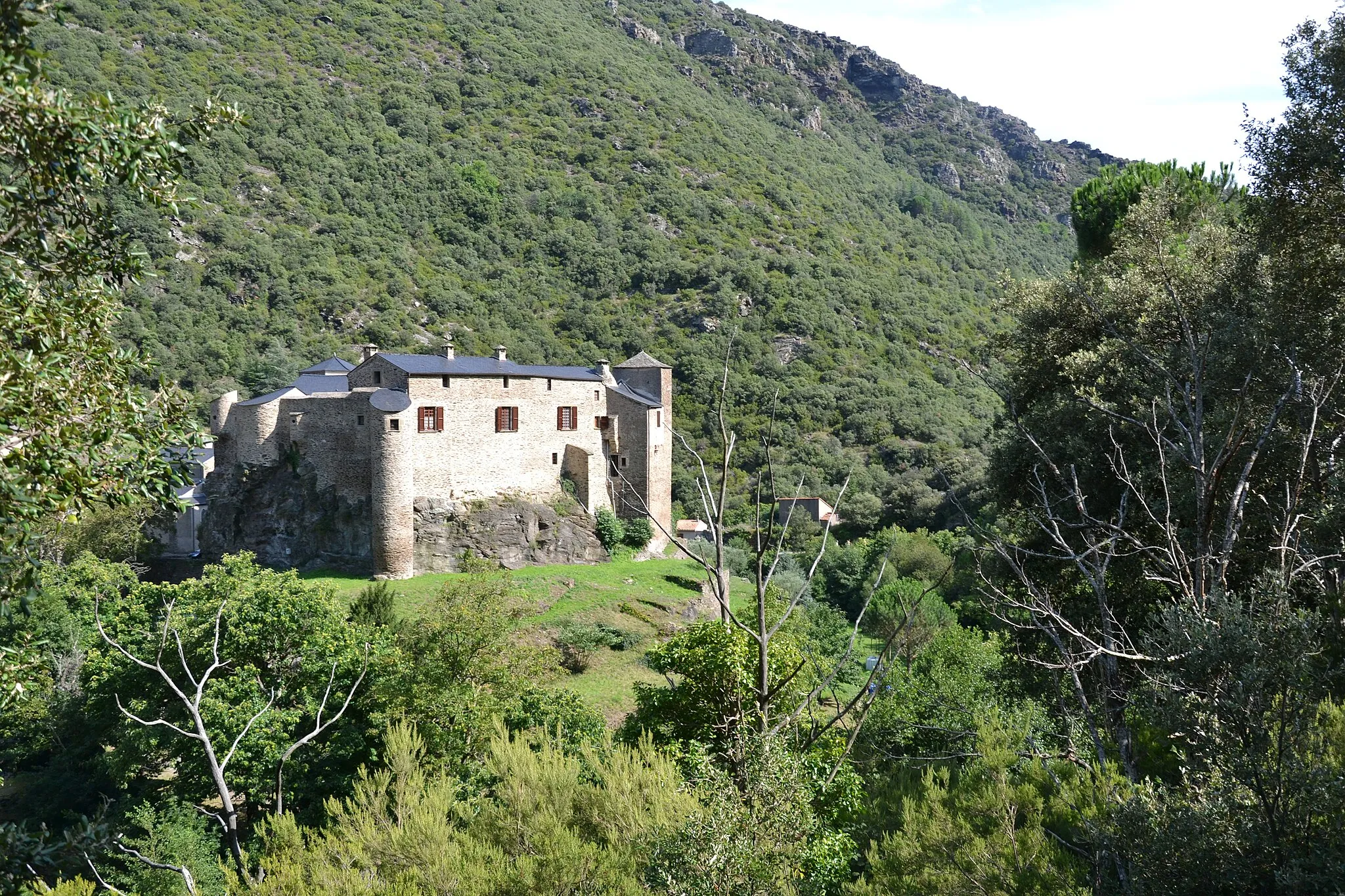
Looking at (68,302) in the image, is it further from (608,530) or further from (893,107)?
(893,107)

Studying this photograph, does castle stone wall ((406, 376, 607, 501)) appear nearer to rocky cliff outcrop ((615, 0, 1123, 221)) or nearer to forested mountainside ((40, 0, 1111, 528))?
forested mountainside ((40, 0, 1111, 528))

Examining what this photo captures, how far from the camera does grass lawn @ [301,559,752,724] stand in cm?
2748

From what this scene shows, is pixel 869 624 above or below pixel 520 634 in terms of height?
below

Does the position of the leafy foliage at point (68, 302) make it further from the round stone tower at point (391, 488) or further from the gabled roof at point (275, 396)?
the gabled roof at point (275, 396)

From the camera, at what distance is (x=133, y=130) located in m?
5.51

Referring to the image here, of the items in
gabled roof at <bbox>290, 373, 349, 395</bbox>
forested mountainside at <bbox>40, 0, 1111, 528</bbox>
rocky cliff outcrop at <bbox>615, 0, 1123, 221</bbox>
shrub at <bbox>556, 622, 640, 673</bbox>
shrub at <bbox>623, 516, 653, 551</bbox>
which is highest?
rocky cliff outcrop at <bbox>615, 0, 1123, 221</bbox>

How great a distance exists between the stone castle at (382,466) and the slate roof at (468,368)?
8 cm

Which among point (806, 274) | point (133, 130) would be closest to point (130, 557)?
point (133, 130)

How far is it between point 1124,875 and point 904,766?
8.42m

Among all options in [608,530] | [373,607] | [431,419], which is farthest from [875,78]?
[373,607]

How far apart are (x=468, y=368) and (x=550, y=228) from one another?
182 ft

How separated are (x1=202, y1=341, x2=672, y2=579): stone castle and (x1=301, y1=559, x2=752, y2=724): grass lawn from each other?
59.8 inches

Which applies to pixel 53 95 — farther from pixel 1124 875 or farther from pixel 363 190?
pixel 363 190

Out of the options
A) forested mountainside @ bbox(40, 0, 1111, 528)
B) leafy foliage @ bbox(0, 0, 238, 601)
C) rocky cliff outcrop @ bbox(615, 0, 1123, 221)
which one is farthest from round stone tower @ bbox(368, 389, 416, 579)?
rocky cliff outcrop @ bbox(615, 0, 1123, 221)
